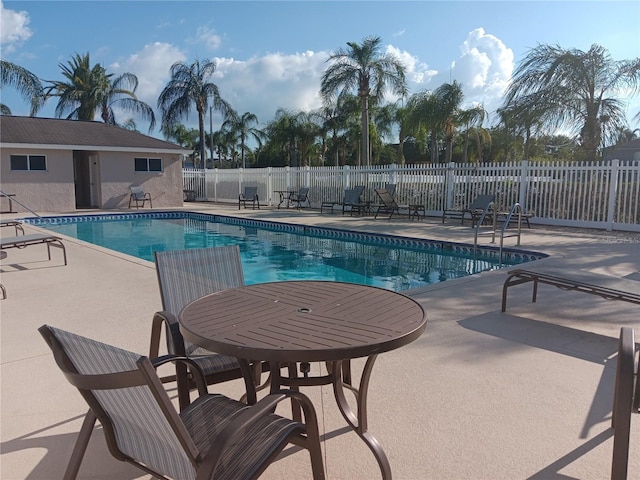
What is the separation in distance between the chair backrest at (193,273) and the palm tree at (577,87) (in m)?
16.5

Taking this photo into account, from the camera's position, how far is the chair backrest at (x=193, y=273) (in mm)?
2877

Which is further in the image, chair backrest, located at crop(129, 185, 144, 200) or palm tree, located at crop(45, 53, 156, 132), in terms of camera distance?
palm tree, located at crop(45, 53, 156, 132)

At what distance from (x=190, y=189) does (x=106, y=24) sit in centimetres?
1291

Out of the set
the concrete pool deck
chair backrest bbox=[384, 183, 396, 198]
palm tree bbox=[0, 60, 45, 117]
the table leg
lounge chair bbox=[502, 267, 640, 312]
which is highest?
palm tree bbox=[0, 60, 45, 117]

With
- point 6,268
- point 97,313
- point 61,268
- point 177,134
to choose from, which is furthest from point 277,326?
point 177,134

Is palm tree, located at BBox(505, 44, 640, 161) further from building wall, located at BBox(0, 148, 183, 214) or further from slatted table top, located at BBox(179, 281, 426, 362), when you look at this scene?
slatted table top, located at BBox(179, 281, 426, 362)

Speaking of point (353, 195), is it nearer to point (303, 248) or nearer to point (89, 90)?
point (303, 248)

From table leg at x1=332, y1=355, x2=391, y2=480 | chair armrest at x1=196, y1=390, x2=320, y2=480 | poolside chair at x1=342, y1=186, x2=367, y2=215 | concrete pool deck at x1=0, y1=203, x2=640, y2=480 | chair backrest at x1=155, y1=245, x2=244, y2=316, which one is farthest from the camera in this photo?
poolside chair at x1=342, y1=186, x2=367, y2=215

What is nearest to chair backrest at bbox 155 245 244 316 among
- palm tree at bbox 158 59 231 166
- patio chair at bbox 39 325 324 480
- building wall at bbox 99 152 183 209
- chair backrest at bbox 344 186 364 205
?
patio chair at bbox 39 325 324 480

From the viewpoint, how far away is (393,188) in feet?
51.6

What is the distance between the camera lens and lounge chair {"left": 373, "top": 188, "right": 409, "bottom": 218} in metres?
15.1

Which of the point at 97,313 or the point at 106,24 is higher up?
the point at 106,24

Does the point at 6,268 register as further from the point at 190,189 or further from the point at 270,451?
the point at 190,189

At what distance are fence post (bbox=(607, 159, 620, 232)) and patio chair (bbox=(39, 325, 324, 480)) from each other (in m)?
12.1
